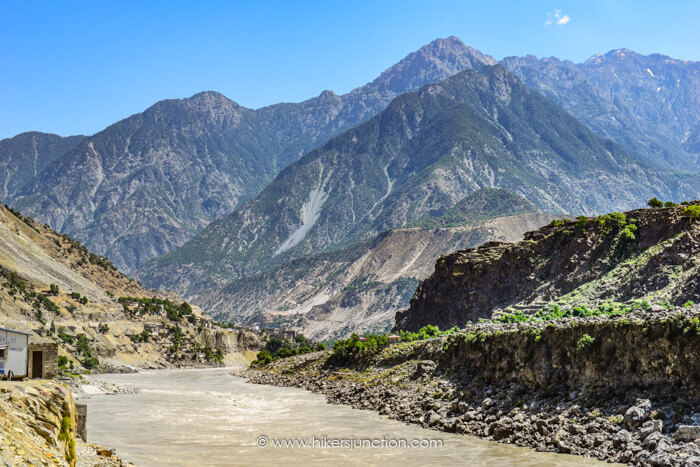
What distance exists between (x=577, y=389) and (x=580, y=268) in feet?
153

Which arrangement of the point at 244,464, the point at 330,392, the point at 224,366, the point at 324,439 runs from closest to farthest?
the point at 244,464
the point at 324,439
the point at 330,392
the point at 224,366

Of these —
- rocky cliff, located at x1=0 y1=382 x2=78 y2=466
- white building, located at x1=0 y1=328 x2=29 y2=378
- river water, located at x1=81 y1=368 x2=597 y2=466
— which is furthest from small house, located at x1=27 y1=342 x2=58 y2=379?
river water, located at x1=81 y1=368 x2=597 y2=466

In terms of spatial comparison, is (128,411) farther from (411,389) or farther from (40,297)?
(40,297)

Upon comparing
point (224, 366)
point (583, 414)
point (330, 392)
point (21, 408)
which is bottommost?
point (224, 366)

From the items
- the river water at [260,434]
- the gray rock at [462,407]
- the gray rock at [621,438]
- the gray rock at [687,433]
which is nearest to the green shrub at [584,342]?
the river water at [260,434]

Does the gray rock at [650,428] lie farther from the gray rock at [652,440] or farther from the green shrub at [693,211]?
the green shrub at [693,211]

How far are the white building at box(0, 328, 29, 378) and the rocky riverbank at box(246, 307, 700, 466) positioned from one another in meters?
24.7

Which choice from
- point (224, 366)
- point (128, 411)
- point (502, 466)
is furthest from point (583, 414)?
point (224, 366)

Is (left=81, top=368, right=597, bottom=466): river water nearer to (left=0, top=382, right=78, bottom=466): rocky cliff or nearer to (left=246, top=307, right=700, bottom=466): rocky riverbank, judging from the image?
(left=246, top=307, right=700, bottom=466): rocky riverbank

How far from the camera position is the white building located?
901 inches

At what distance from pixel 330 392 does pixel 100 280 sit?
123 meters

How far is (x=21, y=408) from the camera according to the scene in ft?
67.8

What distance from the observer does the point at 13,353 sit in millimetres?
23422

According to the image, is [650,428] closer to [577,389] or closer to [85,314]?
A: [577,389]
